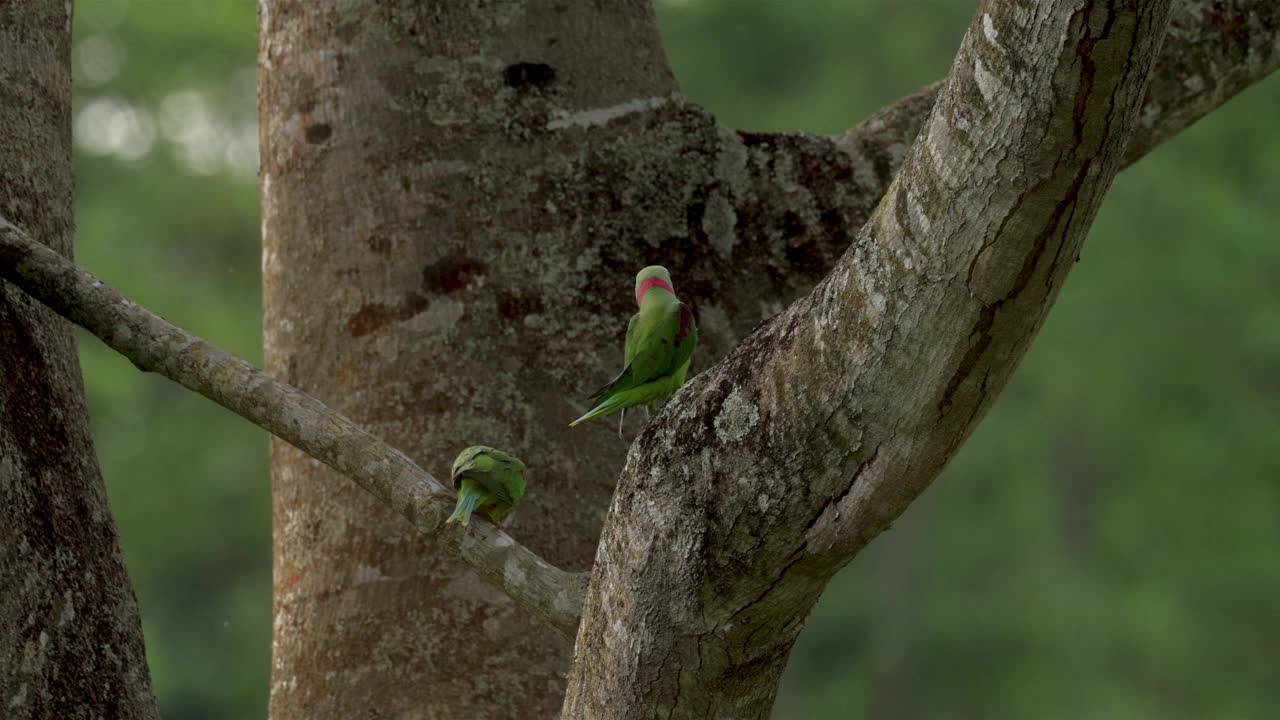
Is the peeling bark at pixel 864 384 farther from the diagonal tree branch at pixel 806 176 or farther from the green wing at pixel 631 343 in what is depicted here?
the diagonal tree branch at pixel 806 176

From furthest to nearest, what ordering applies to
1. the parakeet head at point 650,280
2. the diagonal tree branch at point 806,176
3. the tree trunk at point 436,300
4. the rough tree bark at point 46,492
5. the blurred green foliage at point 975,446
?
the blurred green foliage at point 975,446
the diagonal tree branch at point 806,176
the tree trunk at point 436,300
the parakeet head at point 650,280
the rough tree bark at point 46,492

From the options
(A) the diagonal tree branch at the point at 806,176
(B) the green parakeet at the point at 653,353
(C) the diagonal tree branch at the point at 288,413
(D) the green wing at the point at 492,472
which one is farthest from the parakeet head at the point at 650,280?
(A) the diagonal tree branch at the point at 806,176

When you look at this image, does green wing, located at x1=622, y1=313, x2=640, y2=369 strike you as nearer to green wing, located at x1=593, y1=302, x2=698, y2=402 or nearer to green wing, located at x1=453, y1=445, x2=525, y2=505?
green wing, located at x1=593, y1=302, x2=698, y2=402

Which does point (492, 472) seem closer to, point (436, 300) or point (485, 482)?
point (485, 482)

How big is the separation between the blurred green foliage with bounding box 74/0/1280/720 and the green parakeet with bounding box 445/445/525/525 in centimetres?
1119

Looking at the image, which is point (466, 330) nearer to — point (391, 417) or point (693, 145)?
point (391, 417)

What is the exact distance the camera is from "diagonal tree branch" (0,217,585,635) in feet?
6.37

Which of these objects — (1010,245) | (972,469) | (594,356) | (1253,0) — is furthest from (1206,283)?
(1010,245)

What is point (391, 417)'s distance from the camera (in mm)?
2549

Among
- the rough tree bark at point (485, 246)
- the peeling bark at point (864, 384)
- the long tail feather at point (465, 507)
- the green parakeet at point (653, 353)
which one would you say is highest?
the rough tree bark at point (485, 246)

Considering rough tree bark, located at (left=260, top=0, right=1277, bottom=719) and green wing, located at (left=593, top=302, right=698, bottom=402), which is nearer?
green wing, located at (left=593, top=302, right=698, bottom=402)

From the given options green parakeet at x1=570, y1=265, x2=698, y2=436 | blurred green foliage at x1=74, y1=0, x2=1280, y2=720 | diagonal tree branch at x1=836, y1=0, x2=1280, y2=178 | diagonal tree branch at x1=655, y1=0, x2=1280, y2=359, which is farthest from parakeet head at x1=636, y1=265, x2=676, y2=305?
blurred green foliage at x1=74, y1=0, x2=1280, y2=720

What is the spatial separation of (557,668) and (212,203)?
14.5 metres

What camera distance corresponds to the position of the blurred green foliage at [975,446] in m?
13.1
